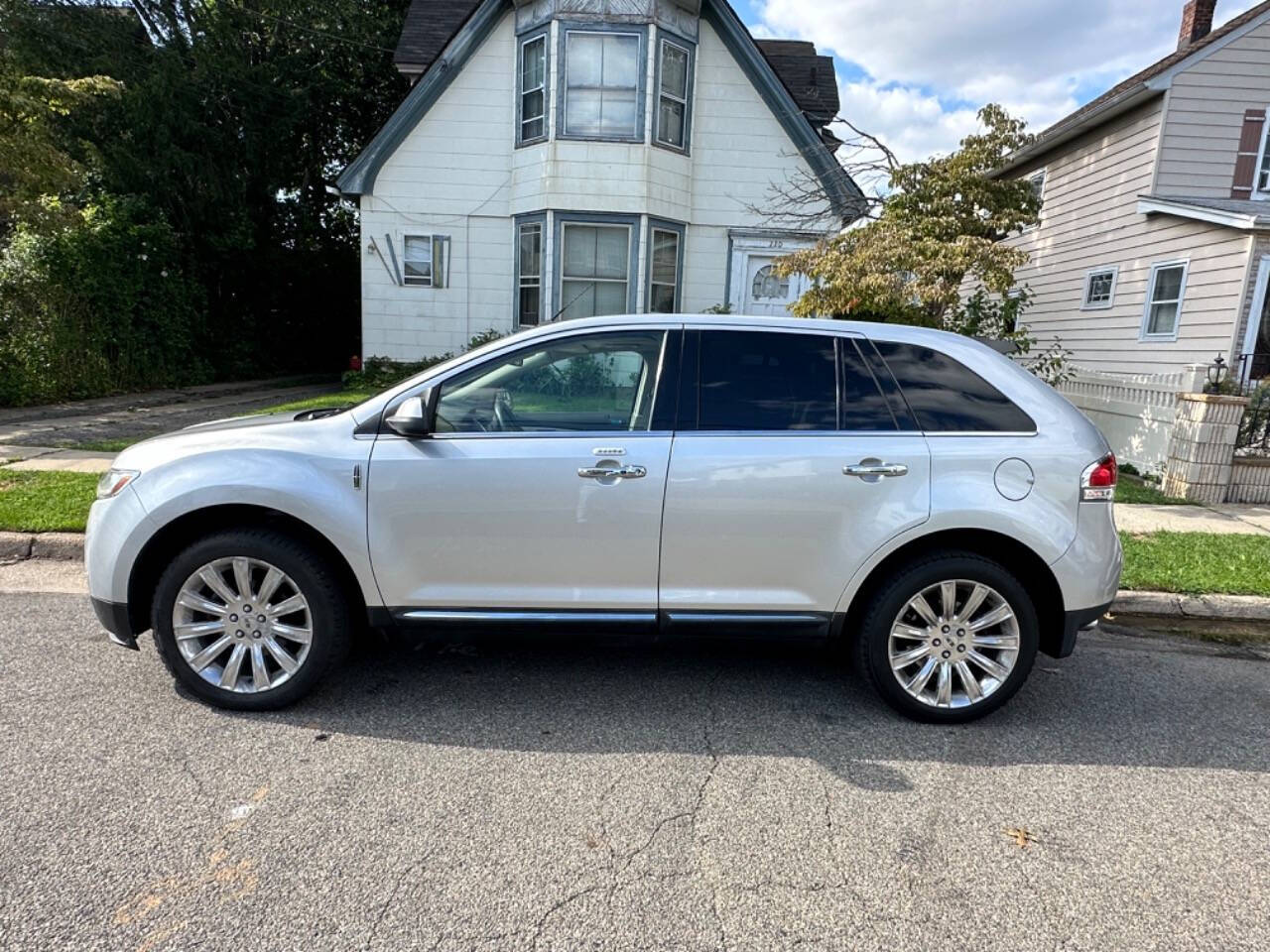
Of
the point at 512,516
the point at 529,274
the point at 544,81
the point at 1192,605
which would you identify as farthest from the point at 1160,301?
the point at 512,516

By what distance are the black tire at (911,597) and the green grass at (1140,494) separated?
486 centimetres

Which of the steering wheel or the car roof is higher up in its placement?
the car roof

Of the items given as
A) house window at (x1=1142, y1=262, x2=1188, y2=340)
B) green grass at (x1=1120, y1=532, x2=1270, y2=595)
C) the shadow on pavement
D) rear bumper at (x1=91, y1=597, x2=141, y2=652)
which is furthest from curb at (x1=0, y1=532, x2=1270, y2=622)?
house window at (x1=1142, y1=262, x2=1188, y2=340)

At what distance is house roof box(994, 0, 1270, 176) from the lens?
1284 centimetres

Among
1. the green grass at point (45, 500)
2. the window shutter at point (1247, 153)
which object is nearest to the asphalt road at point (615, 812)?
the green grass at point (45, 500)

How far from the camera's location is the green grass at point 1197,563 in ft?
17.4

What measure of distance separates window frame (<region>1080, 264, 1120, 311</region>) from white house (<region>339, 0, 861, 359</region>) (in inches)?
209

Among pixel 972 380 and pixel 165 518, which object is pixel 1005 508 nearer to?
pixel 972 380

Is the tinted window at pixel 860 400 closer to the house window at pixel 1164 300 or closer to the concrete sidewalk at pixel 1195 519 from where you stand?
the concrete sidewalk at pixel 1195 519

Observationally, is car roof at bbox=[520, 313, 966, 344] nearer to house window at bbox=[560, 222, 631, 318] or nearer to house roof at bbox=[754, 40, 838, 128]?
house window at bbox=[560, 222, 631, 318]

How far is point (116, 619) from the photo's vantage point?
3521 mm

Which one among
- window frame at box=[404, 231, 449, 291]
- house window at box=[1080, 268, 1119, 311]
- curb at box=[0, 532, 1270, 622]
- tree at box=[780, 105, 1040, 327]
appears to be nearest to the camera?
curb at box=[0, 532, 1270, 622]

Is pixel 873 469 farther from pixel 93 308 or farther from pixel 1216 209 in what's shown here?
pixel 93 308

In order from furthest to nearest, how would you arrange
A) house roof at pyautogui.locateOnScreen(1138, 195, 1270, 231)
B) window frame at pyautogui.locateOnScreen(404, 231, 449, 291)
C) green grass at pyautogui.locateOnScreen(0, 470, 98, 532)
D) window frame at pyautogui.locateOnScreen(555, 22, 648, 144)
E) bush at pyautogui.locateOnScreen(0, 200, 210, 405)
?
window frame at pyautogui.locateOnScreen(404, 231, 449, 291), window frame at pyautogui.locateOnScreen(555, 22, 648, 144), bush at pyautogui.locateOnScreen(0, 200, 210, 405), house roof at pyautogui.locateOnScreen(1138, 195, 1270, 231), green grass at pyautogui.locateOnScreen(0, 470, 98, 532)
